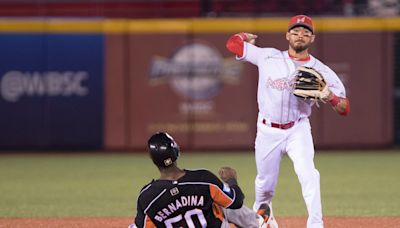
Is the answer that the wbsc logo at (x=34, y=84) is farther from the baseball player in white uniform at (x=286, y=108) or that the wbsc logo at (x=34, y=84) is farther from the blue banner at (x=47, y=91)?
the baseball player in white uniform at (x=286, y=108)

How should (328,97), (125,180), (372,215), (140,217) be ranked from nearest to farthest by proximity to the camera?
(140,217)
(328,97)
(372,215)
(125,180)

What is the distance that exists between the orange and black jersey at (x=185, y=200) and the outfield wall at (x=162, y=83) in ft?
31.0

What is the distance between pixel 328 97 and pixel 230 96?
8.52 meters

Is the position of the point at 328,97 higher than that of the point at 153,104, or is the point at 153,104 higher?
the point at 328,97

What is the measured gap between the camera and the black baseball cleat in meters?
7.14

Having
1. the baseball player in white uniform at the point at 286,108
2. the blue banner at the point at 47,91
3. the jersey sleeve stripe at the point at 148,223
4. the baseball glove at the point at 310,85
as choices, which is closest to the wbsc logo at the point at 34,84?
the blue banner at the point at 47,91

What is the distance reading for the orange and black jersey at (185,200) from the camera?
5.72m

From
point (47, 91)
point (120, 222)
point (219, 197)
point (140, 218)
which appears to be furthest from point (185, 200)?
point (47, 91)

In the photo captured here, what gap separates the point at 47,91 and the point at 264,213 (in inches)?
338

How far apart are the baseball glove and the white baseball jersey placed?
4.3 inches

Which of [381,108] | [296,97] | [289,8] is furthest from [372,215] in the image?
[289,8]

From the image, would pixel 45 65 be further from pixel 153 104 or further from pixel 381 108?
pixel 381 108

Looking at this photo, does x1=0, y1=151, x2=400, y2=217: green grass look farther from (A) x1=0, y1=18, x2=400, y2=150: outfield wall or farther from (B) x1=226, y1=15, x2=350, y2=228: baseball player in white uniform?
(B) x1=226, y1=15, x2=350, y2=228: baseball player in white uniform

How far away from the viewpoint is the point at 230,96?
50.7 feet
